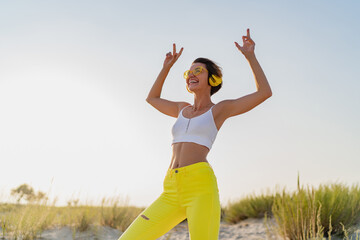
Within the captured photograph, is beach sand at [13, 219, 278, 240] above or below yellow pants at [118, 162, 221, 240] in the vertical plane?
below

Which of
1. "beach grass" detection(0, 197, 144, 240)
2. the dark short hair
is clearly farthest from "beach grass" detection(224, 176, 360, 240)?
"beach grass" detection(0, 197, 144, 240)

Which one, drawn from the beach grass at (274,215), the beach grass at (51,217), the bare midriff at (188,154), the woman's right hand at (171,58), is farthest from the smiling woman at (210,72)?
the beach grass at (51,217)

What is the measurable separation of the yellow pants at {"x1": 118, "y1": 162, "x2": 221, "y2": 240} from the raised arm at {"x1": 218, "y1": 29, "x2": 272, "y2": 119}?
1.86 ft

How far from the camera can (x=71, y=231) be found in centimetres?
706

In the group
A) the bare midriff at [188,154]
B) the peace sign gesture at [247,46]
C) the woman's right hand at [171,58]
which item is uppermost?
the woman's right hand at [171,58]

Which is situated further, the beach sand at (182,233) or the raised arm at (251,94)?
the beach sand at (182,233)

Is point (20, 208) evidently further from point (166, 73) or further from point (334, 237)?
point (334, 237)

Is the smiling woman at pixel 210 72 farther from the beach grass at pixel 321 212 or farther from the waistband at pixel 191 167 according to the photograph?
the beach grass at pixel 321 212

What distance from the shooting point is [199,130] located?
294 cm

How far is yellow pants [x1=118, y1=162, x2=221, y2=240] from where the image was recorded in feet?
8.69

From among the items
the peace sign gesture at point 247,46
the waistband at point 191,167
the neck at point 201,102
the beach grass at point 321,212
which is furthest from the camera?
the beach grass at point 321,212

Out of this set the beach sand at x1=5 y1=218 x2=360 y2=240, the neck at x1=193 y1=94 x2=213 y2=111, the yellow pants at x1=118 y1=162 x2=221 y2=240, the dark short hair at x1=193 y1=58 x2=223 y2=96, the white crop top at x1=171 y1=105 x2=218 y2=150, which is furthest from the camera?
the beach sand at x1=5 y1=218 x2=360 y2=240

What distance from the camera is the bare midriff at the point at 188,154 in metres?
2.84

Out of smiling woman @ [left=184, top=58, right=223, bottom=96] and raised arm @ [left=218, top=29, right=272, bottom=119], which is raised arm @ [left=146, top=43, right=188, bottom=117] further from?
raised arm @ [left=218, top=29, right=272, bottom=119]
